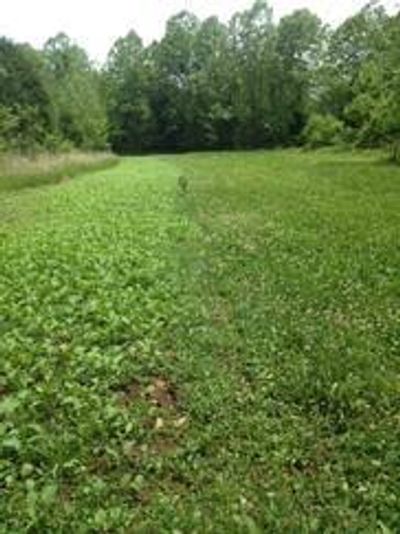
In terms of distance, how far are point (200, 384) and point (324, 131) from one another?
190 feet

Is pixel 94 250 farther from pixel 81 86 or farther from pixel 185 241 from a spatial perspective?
pixel 81 86

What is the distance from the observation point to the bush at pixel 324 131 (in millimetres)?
61969

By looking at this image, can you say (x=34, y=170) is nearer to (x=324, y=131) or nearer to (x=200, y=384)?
(x=200, y=384)

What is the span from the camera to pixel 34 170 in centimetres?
3288

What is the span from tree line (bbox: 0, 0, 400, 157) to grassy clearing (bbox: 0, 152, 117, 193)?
10980mm

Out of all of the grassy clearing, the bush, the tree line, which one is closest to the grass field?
the grassy clearing

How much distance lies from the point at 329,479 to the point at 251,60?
8668 centimetres

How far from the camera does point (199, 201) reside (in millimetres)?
23328

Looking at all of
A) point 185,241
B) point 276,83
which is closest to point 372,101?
point 185,241

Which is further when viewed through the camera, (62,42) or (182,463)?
(62,42)

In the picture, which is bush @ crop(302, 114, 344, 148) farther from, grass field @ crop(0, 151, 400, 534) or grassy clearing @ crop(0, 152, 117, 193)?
grass field @ crop(0, 151, 400, 534)

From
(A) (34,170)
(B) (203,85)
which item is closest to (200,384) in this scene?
(A) (34,170)

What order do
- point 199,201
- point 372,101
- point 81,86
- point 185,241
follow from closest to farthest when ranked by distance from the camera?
point 185,241
point 199,201
point 372,101
point 81,86

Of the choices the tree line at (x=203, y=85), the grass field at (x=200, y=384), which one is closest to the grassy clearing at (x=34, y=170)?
the tree line at (x=203, y=85)
